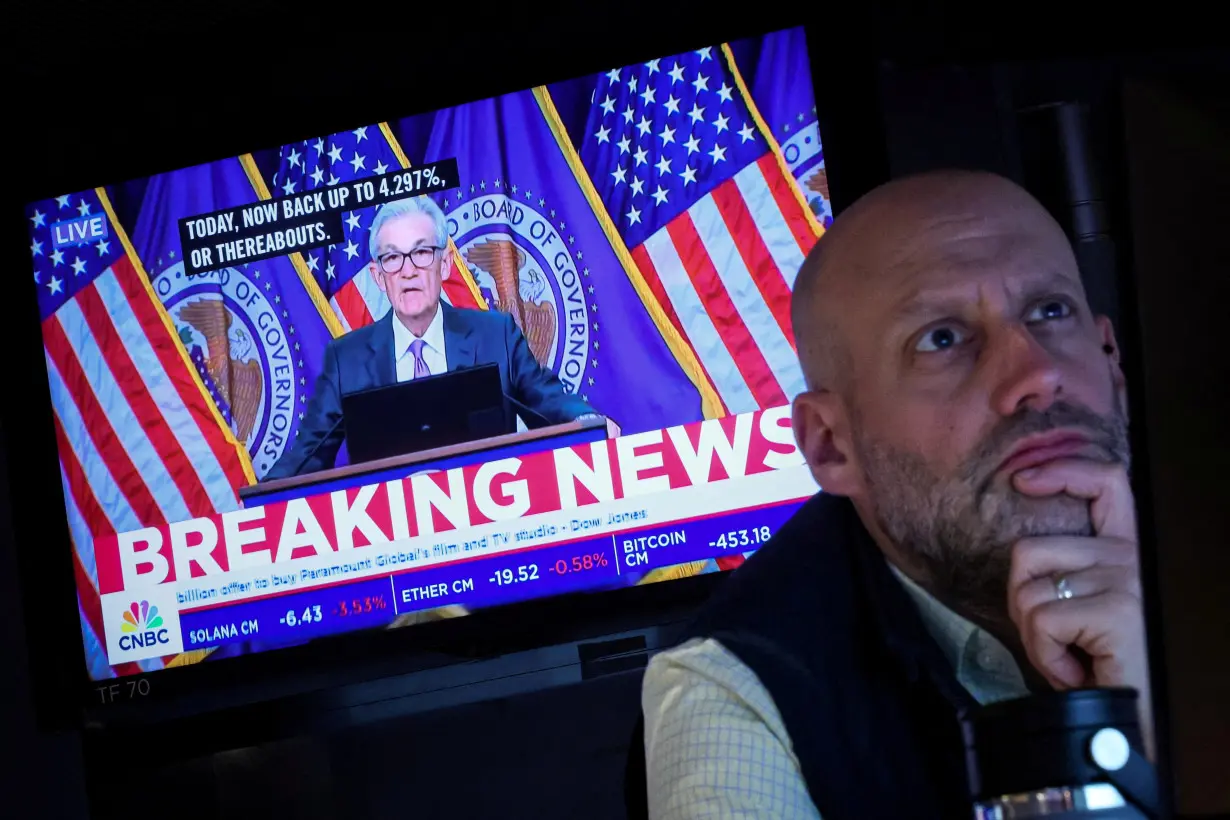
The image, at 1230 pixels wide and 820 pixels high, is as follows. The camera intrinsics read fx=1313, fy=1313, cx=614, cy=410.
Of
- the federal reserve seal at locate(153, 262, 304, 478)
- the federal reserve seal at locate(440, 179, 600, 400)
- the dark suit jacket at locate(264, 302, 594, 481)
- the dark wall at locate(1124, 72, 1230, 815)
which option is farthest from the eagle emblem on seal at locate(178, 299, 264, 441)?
the dark wall at locate(1124, 72, 1230, 815)

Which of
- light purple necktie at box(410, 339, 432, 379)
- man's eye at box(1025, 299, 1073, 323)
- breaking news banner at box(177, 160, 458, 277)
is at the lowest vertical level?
man's eye at box(1025, 299, 1073, 323)

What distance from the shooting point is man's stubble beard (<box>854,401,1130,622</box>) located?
1186mm

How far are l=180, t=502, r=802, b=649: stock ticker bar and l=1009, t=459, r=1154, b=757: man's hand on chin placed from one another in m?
1.15

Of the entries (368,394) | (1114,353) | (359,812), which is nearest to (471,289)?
(368,394)

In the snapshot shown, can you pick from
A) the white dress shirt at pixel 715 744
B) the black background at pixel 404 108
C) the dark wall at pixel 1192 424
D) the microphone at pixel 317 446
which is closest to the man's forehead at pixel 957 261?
the white dress shirt at pixel 715 744

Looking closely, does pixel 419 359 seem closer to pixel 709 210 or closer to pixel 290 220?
pixel 290 220

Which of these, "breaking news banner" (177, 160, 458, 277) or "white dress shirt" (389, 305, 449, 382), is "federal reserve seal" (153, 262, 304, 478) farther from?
"white dress shirt" (389, 305, 449, 382)

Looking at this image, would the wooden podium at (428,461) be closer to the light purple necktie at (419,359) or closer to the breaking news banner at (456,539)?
the breaking news banner at (456,539)

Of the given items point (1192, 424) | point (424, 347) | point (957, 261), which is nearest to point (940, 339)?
point (957, 261)

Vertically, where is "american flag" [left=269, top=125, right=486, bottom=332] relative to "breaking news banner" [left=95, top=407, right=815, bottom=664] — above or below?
above

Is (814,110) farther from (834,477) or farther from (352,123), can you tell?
(834,477)

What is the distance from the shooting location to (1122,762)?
0.48m

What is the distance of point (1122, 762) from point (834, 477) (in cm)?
93

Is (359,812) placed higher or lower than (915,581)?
lower
